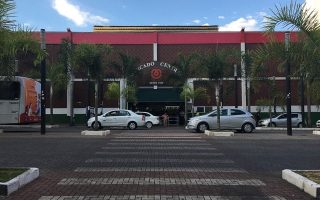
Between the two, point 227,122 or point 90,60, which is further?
point 227,122

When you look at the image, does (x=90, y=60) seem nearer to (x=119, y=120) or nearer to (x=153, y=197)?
(x=119, y=120)

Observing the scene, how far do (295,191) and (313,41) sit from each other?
381cm

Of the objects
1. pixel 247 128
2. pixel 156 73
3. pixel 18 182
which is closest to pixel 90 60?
pixel 247 128

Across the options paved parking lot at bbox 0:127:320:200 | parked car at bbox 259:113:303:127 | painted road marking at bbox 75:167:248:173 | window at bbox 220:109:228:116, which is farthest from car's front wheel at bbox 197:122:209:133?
painted road marking at bbox 75:167:248:173

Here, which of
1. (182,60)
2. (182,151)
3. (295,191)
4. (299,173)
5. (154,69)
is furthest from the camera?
(154,69)

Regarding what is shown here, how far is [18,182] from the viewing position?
10.1 m

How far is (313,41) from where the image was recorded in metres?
12.1

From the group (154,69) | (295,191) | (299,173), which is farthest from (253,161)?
(154,69)

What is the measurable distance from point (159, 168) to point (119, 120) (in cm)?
2375

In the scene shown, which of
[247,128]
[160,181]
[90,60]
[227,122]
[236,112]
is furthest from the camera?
[236,112]

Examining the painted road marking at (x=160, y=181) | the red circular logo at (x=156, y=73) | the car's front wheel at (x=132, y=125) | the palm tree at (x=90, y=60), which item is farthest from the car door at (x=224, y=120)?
the red circular logo at (x=156, y=73)

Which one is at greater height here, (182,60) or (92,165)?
(182,60)

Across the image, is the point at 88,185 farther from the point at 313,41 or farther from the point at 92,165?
the point at 313,41

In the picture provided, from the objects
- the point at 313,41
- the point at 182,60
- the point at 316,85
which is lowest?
the point at 316,85
